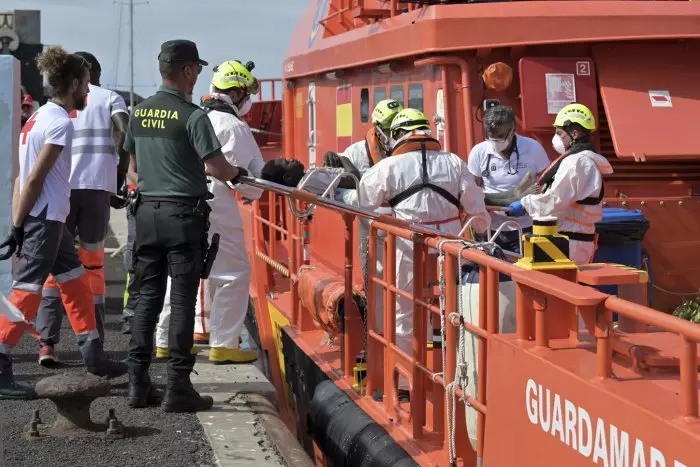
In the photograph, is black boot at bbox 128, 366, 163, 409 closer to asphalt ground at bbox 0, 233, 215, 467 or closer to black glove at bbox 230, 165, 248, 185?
asphalt ground at bbox 0, 233, 215, 467

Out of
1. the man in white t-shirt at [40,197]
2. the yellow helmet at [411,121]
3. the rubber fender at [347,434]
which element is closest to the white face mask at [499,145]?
the yellow helmet at [411,121]

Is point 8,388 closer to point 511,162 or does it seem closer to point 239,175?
point 239,175

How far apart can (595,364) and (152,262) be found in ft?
9.43

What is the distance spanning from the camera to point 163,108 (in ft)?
18.6

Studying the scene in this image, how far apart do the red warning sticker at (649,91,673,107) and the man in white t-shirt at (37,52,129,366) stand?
→ 10.8ft

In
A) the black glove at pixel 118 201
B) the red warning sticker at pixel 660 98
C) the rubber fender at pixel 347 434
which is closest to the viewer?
the rubber fender at pixel 347 434

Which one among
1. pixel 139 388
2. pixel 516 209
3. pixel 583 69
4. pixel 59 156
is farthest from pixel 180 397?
pixel 583 69

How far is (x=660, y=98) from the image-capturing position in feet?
21.4

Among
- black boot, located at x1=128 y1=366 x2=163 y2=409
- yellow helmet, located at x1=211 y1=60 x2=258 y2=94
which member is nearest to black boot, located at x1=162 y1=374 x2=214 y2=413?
black boot, located at x1=128 y1=366 x2=163 y2=409

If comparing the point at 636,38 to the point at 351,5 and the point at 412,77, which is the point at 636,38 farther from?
the point at 351,5

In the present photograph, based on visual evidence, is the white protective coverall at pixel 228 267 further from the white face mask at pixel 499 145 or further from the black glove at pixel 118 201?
the white face mask at pixel 499 145

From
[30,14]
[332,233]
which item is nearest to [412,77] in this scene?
[332,233]

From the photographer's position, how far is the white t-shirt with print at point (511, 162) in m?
6.65

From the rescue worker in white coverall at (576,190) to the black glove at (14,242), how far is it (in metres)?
2.67
